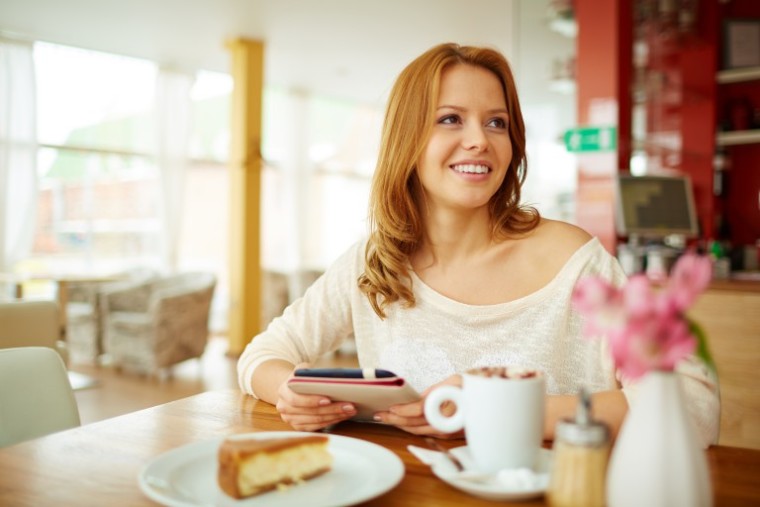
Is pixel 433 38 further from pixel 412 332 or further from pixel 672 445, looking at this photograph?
pixel 672 445

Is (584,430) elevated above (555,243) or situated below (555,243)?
below

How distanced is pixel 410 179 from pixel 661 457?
3.39ft

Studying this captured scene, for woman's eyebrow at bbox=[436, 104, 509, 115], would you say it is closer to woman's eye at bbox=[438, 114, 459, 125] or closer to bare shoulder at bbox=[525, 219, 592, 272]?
woman's eye at bbox=[438, 114, 459, 125]

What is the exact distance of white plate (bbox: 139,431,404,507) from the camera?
761 millimetres

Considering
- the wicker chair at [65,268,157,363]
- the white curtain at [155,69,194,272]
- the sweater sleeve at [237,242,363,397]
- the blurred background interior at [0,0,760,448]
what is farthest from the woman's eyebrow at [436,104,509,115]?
the white curtain at [155,69,194,272]

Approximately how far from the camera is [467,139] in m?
1.33

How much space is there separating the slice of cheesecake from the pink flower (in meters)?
0.42

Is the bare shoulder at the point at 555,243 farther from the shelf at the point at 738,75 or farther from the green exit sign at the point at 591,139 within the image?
the shelf at the point at 738,75

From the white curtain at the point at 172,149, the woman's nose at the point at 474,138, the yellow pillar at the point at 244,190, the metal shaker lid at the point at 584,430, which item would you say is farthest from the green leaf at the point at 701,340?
the white curtain at the point at 172,149

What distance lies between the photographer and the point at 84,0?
5.66 meters

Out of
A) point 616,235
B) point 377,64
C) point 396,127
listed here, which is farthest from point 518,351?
point 377,64

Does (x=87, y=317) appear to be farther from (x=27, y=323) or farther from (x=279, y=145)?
(x=279, y=145)

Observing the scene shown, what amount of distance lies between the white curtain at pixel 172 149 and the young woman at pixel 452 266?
6765 mm

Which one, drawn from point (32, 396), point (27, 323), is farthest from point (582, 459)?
point (27, 323)
